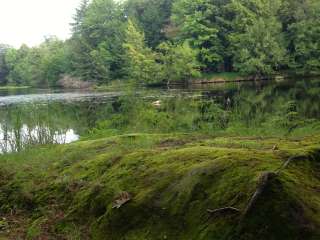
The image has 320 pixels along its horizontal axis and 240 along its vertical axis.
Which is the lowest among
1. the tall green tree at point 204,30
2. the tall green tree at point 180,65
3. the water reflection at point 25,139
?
the water reflection at point 25,139

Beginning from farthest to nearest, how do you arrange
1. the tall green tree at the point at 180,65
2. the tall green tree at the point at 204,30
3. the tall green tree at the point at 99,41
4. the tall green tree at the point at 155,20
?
1. the tall green tree at the point at 155,20
2. the tall green tree at the point at 99,41
3. the tall green tree at the point at 204,30
4. the tall green tree at the point at 180,65

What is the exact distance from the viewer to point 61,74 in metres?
71.1

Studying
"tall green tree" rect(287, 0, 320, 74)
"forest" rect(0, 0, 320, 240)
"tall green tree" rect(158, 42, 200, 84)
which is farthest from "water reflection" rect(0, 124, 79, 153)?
"tall green tree" rect(287, 0, 320, 74)

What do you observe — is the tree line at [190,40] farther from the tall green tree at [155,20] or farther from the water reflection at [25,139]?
the water reflection at [25,139]

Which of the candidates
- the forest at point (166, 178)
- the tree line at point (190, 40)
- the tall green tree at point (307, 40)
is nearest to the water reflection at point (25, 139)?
the forest at point (166, 178)

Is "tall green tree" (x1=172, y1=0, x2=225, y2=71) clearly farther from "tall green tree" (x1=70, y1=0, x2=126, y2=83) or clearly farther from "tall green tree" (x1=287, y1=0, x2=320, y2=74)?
"tall green tree" (x1=70, y1=0, x2=126, y2=83)

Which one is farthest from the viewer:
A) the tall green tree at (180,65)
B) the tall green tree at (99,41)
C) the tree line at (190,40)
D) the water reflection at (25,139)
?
the tall green tree at (99,41)

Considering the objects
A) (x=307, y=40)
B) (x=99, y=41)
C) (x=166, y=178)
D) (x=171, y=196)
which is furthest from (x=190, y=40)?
(x=171, y=196)

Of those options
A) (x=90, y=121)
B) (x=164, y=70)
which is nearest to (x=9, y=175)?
(x=90, y=121)

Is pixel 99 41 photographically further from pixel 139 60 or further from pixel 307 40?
pixel 307 40

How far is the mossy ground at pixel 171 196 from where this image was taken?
308 cm

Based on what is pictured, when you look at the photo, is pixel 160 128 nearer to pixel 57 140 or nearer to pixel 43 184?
pixel 57 140

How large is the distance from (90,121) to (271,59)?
3490 centimetres

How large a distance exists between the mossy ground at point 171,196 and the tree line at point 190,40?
43449 mm
